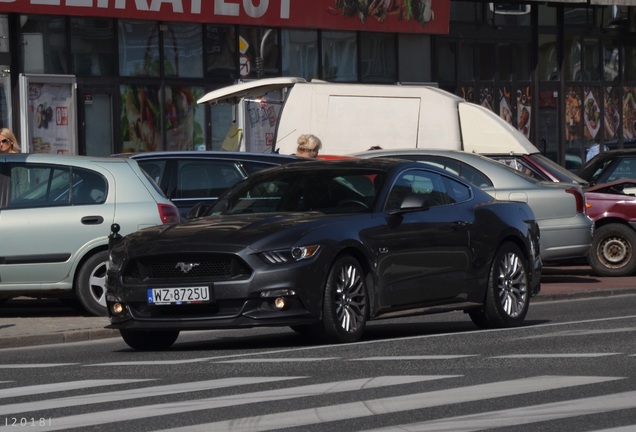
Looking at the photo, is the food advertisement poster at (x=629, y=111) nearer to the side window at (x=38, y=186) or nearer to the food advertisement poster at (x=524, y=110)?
the food advertisement poster at (x=524, y=110)

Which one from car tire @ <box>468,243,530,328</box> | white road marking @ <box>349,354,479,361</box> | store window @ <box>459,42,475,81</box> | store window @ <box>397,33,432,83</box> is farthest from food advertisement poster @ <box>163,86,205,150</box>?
white road marking @ <box>349,354,479,361</box>

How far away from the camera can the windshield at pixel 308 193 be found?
1288cm

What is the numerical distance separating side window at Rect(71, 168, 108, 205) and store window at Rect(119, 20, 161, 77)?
11.8m

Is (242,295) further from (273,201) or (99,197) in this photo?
(99,197)

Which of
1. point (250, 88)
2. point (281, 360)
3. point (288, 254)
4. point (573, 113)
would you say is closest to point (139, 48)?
point (250, 88)

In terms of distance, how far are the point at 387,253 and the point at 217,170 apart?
5.64 m

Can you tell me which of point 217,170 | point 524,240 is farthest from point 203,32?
point 524,240

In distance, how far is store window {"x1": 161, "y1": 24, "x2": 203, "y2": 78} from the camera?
2870 cm

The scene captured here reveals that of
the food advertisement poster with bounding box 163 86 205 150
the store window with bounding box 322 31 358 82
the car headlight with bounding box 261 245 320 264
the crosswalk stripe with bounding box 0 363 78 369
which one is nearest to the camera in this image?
the crosswalk stripe with bounding box 0 363 78 369

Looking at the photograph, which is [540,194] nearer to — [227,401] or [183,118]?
[183,118]

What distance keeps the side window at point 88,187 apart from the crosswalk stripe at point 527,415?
8.20m

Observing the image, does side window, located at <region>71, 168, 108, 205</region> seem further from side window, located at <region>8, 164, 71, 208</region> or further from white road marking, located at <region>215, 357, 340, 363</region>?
white road marking, located at <region>215, 357, 340, 363</region>

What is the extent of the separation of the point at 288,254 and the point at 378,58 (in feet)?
71.7

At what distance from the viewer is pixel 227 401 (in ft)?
29.5
